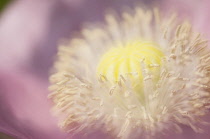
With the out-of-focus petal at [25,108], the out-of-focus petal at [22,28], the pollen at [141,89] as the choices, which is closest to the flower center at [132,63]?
the pollen at [141,89]

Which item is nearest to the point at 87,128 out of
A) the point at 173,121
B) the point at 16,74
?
the point at 173,121

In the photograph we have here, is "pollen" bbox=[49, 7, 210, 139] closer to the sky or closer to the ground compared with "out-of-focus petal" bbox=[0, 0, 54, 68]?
closer to the ground

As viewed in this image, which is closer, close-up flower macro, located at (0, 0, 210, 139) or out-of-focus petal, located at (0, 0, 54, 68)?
close-up flower macro, located at (0, 0, 210, 139)

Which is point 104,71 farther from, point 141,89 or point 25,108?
point 25,108

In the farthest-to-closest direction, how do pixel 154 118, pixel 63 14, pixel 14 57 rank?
pixel 63 14, pixel 14 57, pixel 154 118

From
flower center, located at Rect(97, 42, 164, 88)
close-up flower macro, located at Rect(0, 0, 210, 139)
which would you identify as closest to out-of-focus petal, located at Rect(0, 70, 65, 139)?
close-up flower macro, located at Rect(0, 0, 210, 139)

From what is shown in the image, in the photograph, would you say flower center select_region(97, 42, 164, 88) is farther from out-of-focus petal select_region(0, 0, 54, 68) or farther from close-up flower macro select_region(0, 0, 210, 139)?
out-of-focus petal select_region(0, 0, 54, 68)

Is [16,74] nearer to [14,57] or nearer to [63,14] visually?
[14,57]
